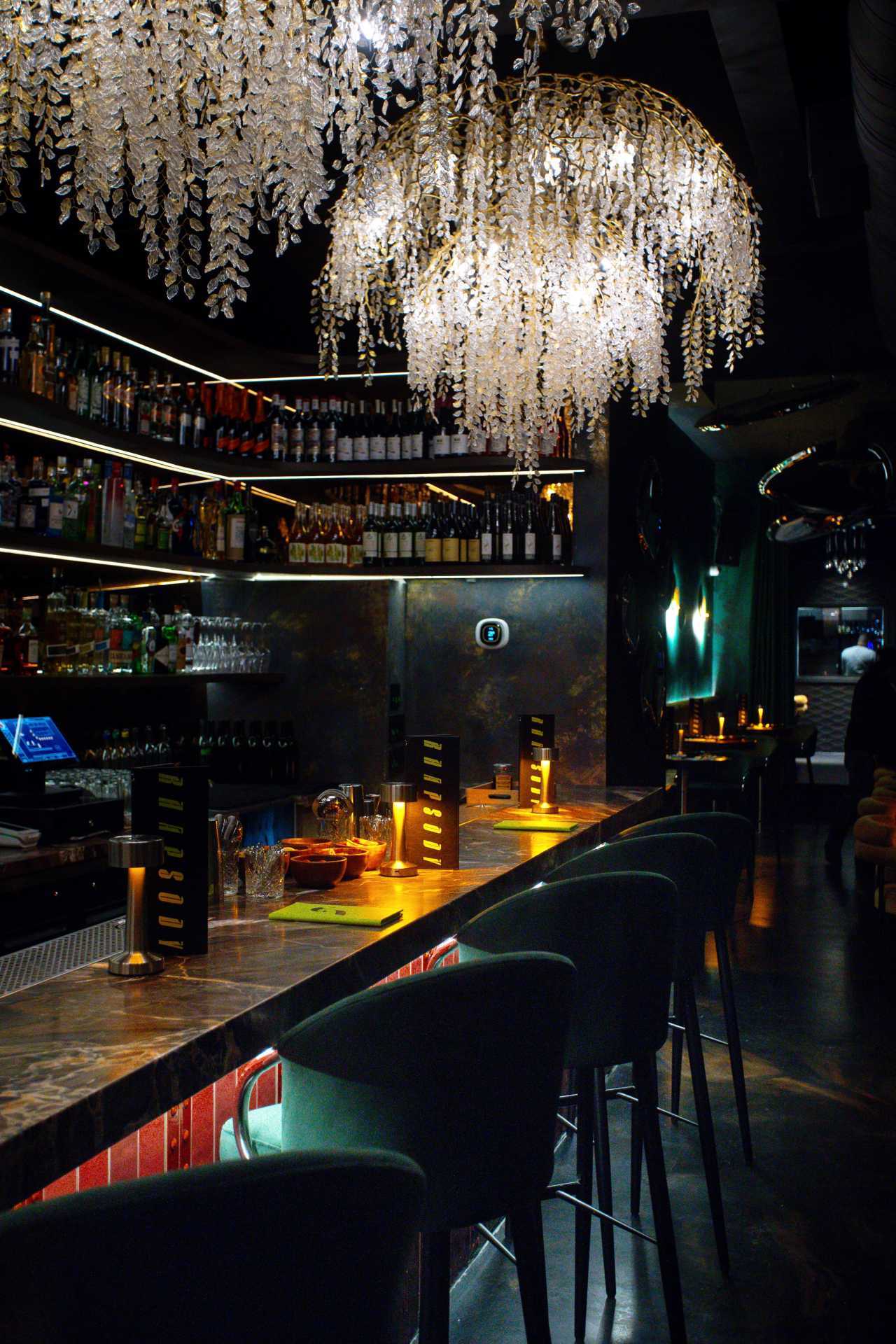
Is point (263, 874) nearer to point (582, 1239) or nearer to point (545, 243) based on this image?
point (582, 1239)

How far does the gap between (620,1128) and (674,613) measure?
7.33 meters

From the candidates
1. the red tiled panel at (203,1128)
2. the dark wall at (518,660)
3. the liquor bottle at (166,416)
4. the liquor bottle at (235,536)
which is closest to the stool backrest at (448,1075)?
the red tiled panel at (203,1128)

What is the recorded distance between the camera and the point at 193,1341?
3.17ft

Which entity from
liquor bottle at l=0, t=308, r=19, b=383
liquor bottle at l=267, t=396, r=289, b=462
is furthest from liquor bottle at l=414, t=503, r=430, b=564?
liquor bottle at l=0, t=308, r=19, b=383

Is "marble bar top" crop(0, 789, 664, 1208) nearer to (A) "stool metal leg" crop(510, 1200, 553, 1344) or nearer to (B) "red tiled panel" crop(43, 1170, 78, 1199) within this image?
(B) "red tiled panel" crop(43, 1170, 78, 1199)

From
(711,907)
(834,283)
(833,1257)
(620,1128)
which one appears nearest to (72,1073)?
(711,907)

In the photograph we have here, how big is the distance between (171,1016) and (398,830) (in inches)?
53.8

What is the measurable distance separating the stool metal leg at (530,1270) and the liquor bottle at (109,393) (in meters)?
4.06

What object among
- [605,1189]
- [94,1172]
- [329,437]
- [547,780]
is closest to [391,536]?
[329,437]

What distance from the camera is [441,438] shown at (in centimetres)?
620

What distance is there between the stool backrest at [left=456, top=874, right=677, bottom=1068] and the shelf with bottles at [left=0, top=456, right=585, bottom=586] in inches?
139

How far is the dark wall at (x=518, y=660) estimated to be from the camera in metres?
6.20

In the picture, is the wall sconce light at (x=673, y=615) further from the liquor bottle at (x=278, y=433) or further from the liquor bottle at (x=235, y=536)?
the liquor bottle at (x=235, y=536)

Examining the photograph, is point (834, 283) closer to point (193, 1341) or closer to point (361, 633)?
point (361, 633)
